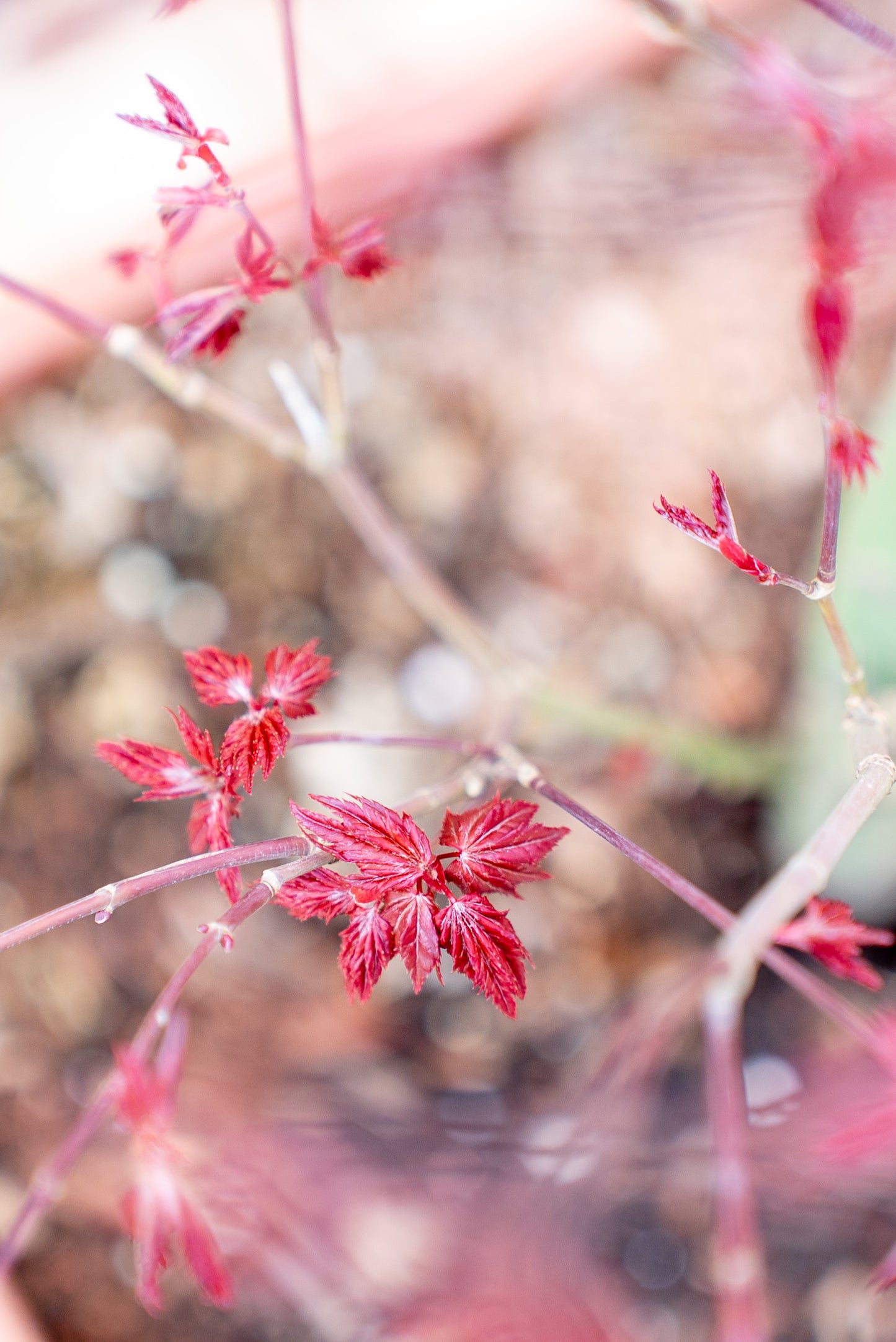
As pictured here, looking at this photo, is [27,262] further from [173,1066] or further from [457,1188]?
[457,1188]

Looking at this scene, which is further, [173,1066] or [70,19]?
[70,19]

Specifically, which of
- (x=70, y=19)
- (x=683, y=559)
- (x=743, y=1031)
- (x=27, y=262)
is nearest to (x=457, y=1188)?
(x=743, y=1031)

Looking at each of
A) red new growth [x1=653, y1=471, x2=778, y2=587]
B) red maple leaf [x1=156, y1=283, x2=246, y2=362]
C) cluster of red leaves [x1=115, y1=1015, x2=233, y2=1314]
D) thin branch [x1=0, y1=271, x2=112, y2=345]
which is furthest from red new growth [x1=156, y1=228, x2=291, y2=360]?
cluster of red leaves [x1=115, y1=1015, x2=233, y2=1314]

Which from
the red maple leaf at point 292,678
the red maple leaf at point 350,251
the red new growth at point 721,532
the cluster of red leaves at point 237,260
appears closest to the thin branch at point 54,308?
the cluster of red leaves at point 237,260

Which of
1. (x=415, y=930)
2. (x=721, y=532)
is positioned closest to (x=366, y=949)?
(x=415, y=930)

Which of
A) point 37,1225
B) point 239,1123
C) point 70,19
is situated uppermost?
point 70,19

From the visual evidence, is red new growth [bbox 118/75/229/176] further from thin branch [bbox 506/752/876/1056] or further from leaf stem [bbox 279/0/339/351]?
thin branch [bbox 506/752/876/1056]
